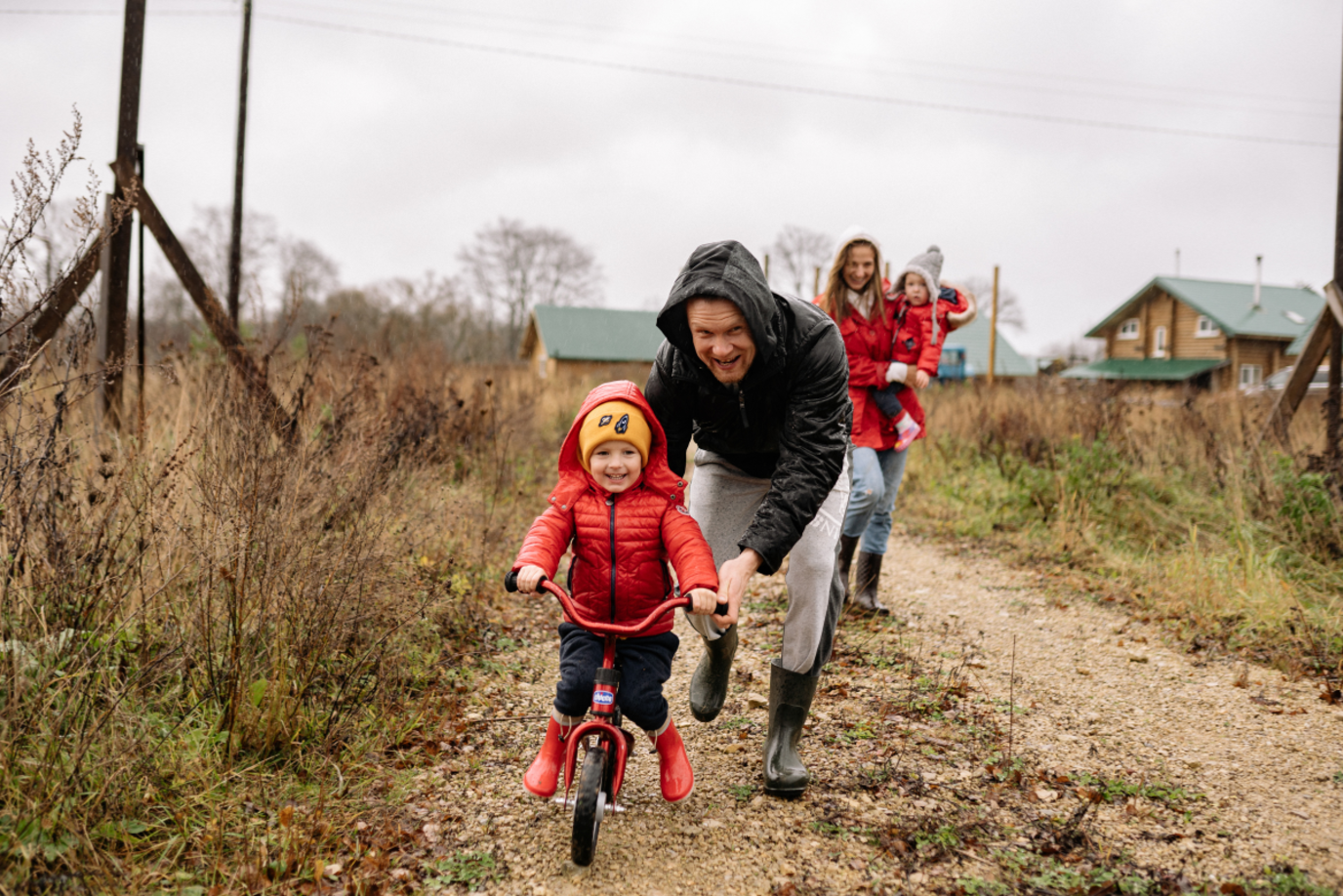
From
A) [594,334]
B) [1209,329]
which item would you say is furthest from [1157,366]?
[594,334]

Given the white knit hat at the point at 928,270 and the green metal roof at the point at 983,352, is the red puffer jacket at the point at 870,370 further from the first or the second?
the green metal roof at the point at 983,352

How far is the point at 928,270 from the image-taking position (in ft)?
17.0

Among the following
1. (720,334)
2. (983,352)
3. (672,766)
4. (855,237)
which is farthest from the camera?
(983,352)

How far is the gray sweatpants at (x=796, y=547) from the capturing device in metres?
2.95

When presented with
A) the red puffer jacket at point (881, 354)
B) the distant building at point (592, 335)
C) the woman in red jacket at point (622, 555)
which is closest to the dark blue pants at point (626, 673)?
the woman in red jacket at point (622, 555)

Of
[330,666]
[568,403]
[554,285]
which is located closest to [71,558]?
[330,666]

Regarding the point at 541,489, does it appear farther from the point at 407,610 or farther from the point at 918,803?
the point at 918,803

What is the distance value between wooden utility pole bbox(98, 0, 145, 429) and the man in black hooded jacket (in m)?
4.97

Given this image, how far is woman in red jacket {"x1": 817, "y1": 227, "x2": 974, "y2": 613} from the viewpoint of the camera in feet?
16.0

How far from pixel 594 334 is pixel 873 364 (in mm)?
38158

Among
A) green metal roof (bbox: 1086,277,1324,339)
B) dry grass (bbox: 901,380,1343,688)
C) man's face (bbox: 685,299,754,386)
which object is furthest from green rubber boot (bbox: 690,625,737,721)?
green metal roof (bbox: 1086,277,1324,339)

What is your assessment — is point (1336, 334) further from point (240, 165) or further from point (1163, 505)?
point (240, 165)

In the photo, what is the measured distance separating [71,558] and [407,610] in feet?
4.64

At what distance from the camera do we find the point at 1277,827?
2.67 meters
